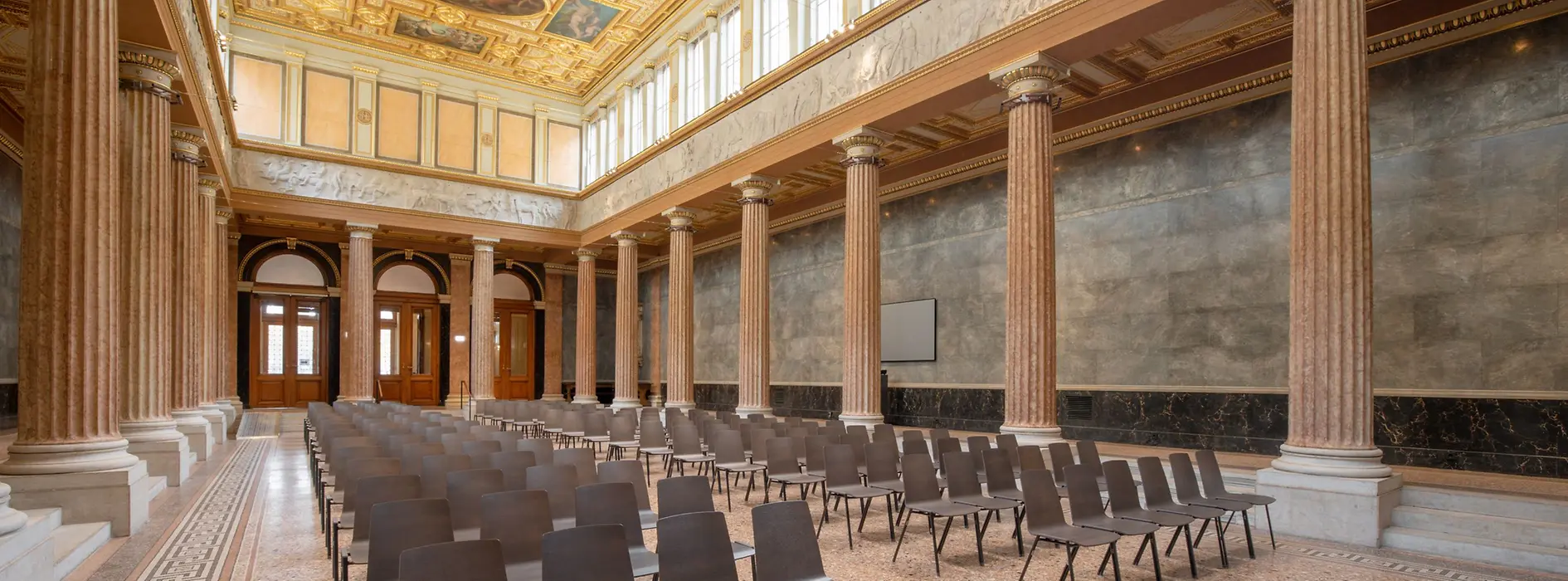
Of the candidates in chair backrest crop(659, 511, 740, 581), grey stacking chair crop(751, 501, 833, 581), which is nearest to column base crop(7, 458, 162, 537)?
chair backrest crop(659, 511, 740, 581)

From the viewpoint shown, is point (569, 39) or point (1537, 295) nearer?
point (1537, 295)

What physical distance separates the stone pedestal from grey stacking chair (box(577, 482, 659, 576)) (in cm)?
539

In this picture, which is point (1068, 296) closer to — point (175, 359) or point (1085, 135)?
point (1085, 135)

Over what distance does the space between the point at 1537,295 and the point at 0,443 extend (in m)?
19.1

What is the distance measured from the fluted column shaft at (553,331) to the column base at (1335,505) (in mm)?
23521

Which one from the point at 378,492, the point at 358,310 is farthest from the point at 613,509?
the point at 358,310

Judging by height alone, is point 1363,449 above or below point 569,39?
below

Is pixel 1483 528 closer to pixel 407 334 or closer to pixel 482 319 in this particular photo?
pixel 482 319

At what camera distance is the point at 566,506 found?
6.05m

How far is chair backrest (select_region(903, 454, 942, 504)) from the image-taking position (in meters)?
6.60

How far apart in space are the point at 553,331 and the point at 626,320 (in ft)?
25.4

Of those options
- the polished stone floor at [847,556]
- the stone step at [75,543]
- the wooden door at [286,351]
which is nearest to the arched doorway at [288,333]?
the wooden door at [286,351]

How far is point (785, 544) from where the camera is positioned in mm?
4414

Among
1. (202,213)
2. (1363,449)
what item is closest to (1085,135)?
(1363,449)
